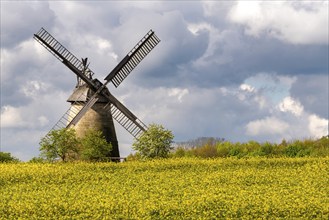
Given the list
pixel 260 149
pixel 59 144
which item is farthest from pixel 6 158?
pixel 260 149

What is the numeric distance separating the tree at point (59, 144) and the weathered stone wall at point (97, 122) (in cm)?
124

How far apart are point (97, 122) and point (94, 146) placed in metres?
2.41

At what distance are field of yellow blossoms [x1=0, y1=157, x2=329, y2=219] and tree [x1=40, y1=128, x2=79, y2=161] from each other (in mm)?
1762

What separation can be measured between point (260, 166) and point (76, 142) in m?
13.9

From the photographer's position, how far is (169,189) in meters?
32.5

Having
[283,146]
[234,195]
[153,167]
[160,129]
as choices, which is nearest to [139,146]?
[160,129]

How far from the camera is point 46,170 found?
135ft

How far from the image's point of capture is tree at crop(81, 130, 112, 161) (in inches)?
1805

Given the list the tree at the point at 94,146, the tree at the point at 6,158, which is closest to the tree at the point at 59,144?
the tree at the point at 94,146

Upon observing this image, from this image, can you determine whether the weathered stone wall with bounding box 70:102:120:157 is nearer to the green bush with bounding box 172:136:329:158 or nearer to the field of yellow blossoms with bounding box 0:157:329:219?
the field of yellow blossoms with bounding box 0:157:329:219

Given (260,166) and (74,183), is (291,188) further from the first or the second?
(74,183)

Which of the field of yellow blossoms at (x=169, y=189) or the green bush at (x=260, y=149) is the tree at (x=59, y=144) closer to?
the field of yellow blossoms at (x=169, y=189)

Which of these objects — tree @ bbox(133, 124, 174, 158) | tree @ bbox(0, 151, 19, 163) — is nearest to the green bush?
tree @ bbox(133, 124, 174, 158)

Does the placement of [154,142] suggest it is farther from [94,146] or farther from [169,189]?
[169,189]
